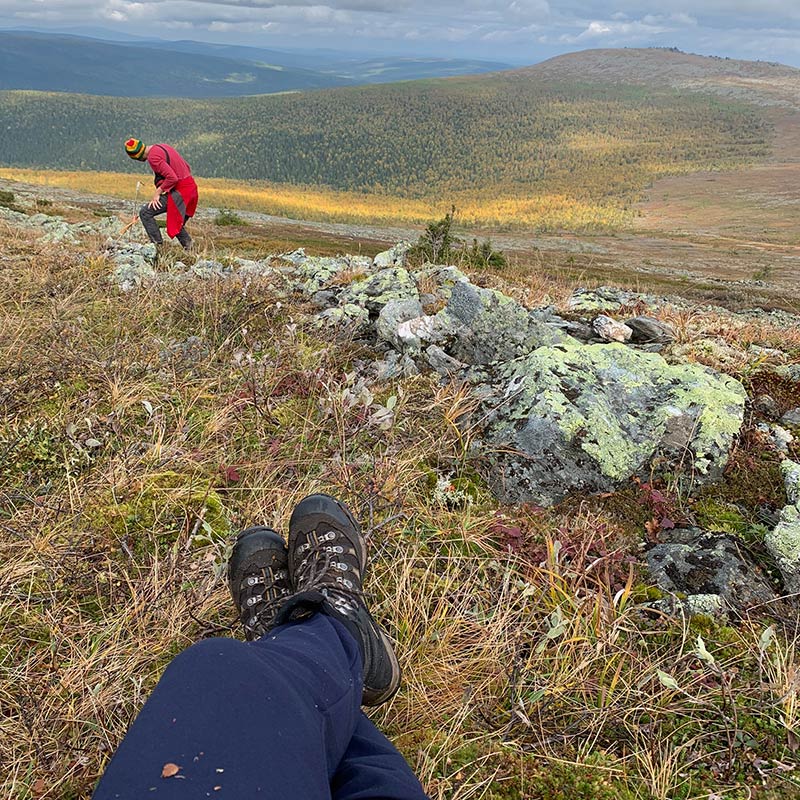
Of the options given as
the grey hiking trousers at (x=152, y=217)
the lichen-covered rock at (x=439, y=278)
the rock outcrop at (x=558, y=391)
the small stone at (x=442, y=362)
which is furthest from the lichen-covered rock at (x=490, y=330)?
the grey hiking trousers at (x=152, y=217)

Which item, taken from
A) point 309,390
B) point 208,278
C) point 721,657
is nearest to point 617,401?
point 721,657

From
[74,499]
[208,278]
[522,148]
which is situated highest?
[522,148]

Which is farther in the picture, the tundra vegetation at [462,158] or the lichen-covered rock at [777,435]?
the tundra vegetation at [462,158]

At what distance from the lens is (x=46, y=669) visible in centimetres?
230

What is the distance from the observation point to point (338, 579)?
2561mm

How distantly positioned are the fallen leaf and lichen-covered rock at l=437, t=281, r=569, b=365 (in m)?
3.95

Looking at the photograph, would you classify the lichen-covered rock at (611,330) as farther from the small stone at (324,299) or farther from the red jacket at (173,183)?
the red jacket at (173,183)

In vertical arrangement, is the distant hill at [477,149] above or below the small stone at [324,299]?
above

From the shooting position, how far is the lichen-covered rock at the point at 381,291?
596 cm

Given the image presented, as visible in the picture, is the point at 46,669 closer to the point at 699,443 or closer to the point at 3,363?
the point at 3,363

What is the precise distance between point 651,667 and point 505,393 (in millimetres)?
2217

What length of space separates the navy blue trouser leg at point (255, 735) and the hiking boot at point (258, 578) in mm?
604

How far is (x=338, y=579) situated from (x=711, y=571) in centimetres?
206

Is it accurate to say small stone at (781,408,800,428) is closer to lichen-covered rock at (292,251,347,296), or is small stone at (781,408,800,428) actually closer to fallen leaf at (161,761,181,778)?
fallen leaf at (161,761,181,778)
